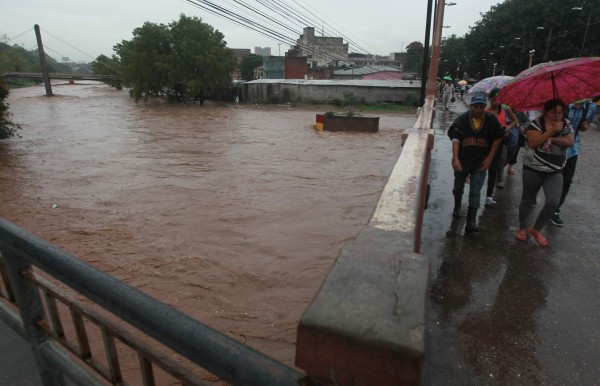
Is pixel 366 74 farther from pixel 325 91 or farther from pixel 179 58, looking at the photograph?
pixel 179 58

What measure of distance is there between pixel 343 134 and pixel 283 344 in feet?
46.4

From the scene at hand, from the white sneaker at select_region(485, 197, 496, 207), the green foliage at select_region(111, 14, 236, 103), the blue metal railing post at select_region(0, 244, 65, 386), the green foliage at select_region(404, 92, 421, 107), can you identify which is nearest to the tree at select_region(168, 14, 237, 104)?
the green foliage at select_region(111, 14, 236, 103)

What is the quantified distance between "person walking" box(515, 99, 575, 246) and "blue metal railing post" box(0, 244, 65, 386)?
15.0 ft

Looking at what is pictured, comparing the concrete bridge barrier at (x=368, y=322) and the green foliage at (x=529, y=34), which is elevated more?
the green foliage at (x=529, y=34)

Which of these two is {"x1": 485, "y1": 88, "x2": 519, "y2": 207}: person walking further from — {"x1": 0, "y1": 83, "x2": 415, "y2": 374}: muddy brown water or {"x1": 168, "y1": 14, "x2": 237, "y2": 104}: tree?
{"x1": 168, "y1": 14, "x2": 237, "y2": 104}: tree

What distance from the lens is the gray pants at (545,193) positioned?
164 inches

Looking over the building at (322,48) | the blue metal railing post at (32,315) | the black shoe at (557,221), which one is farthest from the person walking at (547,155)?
the building at (322,48)

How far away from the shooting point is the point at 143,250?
515 centimetres

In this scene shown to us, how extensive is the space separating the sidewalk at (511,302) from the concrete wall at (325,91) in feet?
94.0

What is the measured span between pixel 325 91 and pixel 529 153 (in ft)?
102

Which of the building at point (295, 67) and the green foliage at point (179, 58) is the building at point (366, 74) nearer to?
the building at point (295, 67)

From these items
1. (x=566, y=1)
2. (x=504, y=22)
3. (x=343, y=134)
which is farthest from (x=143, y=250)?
(x=504, y=22)

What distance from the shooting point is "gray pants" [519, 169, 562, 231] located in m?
4.16

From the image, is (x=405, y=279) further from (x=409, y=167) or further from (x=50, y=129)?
(x=50, y=129)
